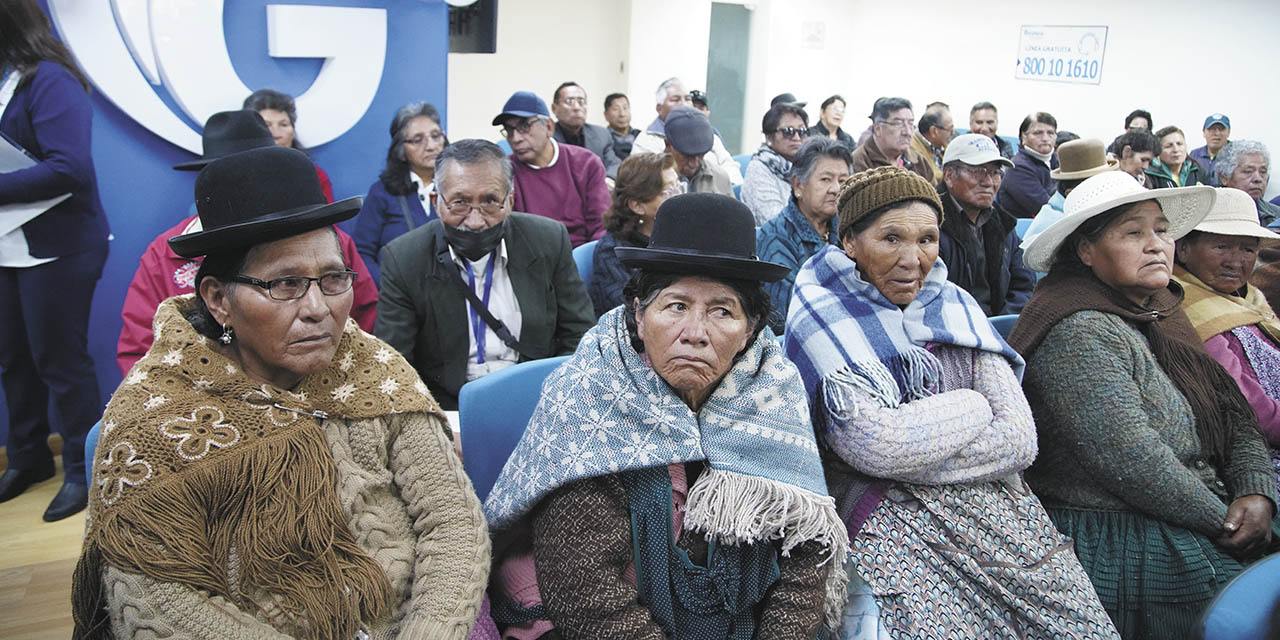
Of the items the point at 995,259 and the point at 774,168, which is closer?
the point at 995,259

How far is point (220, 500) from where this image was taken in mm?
1370

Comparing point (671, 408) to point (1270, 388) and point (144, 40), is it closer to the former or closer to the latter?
point (1270, 388)

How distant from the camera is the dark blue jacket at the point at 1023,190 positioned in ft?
16.9

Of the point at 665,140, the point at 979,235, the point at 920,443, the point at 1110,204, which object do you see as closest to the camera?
the point at 920,443

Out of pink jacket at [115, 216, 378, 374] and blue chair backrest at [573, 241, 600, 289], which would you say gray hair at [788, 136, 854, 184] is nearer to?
blue chair backrest at [573, 241, 600, 289]

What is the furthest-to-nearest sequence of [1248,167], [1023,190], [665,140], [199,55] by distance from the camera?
[1248,167] < [1023,190] < [665,140] < [199,55]

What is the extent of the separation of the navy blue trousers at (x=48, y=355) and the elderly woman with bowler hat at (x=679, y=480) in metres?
2.33

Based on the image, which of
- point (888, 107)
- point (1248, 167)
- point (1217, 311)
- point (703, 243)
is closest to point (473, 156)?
point (703, 243)

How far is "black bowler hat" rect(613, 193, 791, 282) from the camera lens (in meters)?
1.63

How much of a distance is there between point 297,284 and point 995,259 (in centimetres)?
331

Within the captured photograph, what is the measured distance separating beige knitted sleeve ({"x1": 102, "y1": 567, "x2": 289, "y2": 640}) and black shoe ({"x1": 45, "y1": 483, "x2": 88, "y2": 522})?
2.24 metres

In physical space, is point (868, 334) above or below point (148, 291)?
above

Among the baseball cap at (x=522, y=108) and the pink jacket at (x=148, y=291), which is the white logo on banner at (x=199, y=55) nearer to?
the baseball cap at (x=522, y=108)

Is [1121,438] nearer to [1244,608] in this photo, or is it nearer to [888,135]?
[1244,608]
